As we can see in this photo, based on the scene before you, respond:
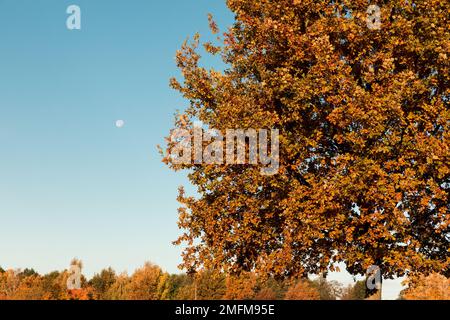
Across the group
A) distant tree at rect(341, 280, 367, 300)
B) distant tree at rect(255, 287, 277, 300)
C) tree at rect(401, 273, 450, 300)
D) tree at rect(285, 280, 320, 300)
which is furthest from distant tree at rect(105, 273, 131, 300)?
tree at rect(401, 273, 450, 300)

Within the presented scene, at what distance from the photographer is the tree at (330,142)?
69.7 ft

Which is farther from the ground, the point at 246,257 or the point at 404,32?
the point at 404,32

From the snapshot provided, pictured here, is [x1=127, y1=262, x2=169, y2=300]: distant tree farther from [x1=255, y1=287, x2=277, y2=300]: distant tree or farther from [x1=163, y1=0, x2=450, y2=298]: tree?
[x1=163, y1=0, x2=450, y2=298]: tree

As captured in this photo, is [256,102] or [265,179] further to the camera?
[256,102]

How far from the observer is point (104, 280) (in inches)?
4274

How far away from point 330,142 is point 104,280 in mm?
93591

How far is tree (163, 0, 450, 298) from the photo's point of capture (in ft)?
69.7

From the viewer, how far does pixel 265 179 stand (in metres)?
22.4

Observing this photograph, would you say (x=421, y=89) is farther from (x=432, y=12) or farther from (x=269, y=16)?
(x=269, y=16)
